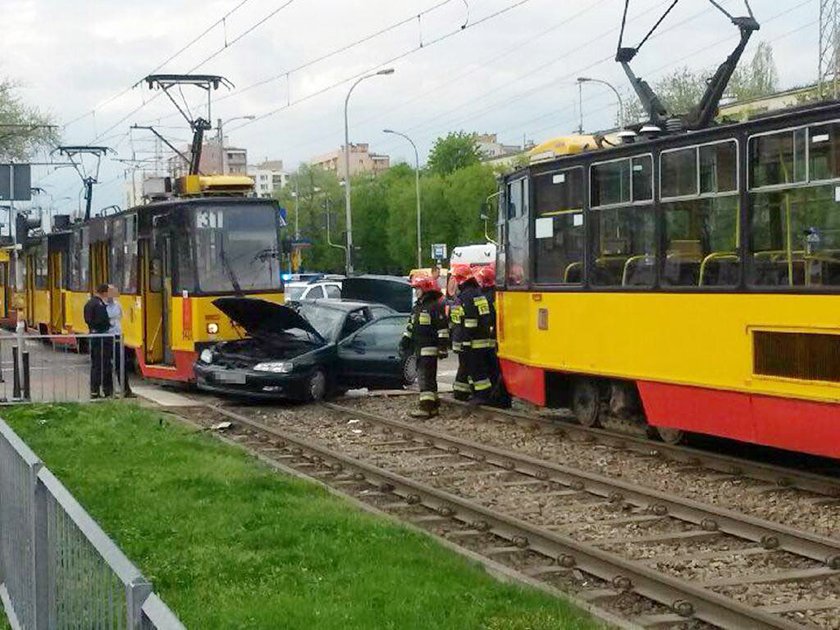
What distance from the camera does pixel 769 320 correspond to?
12.0 metres

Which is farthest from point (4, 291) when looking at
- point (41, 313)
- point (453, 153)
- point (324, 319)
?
point (453, 153)

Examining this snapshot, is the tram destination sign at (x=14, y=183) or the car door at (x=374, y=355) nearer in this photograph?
the tram destination sign at (x=14, y=183)

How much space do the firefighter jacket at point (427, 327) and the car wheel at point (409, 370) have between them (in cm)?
231

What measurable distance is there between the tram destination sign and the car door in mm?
4960

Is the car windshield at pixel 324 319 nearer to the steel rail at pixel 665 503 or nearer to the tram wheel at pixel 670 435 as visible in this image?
the steel rail at pixel 665 503

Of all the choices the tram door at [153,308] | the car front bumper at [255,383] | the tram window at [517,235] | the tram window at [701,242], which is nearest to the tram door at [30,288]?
the tram door at [153,308]

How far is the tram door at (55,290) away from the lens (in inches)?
1379

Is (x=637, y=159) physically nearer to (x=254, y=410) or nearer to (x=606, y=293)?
(x=606, y=293)

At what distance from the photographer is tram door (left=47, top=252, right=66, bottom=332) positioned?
115 ft

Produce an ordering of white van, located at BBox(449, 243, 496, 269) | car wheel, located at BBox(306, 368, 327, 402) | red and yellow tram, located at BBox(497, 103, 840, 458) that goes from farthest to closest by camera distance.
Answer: white van, located at BBox(449, 243, 496, 269), car wheel, located at BBox(306, 368, 327, 402), red and yellow tram, located at BBox(497, 103, 840, 458)

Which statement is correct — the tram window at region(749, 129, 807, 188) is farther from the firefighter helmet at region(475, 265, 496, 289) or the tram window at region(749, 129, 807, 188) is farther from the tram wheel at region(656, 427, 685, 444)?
the firefighter helmet at region(475, 265, 496, 289)

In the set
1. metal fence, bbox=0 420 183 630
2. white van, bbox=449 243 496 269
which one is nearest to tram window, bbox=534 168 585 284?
metal fence, bbox=0 420 183 630

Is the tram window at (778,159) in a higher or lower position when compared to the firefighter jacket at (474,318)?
higher

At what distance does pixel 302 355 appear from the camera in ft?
65.2
